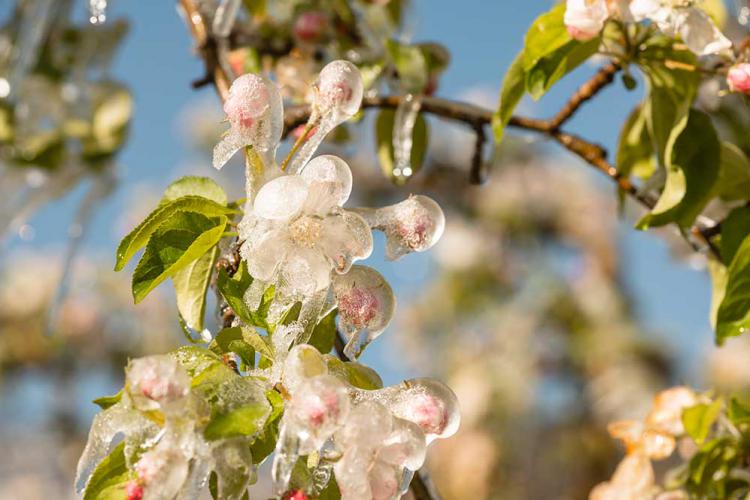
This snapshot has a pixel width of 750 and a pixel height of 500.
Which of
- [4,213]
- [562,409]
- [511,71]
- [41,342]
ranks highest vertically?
[511,71]

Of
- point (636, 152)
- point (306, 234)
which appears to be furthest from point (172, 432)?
point (636, 152)

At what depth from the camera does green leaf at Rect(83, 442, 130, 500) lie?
1.61 ft

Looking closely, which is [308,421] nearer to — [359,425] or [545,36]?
[359,425]

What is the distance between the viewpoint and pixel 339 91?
21.5 inches

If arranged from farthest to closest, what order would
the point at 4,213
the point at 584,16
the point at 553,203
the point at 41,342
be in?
the point at 553,203
the point at 41,342
the point at 4,213
the point at 584,16

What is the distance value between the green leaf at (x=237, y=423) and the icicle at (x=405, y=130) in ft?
1.75

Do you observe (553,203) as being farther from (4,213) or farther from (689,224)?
(689,224)

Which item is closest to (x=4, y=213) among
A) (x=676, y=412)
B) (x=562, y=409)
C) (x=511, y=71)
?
(x=511, y=71)

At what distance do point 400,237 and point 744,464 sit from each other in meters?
0.41

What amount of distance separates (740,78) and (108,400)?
48 cm

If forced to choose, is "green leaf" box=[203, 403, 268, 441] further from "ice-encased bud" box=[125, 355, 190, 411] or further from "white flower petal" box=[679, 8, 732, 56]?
"white flower petal" box=[679, 8, 732, 56]

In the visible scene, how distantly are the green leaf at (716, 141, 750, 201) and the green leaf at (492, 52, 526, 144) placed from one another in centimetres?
16

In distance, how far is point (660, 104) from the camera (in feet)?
2.61

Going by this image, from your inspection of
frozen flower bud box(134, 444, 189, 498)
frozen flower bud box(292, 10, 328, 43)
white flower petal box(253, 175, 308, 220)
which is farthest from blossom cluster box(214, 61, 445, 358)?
frozen flower bud box(292, 10, 328, 43)
